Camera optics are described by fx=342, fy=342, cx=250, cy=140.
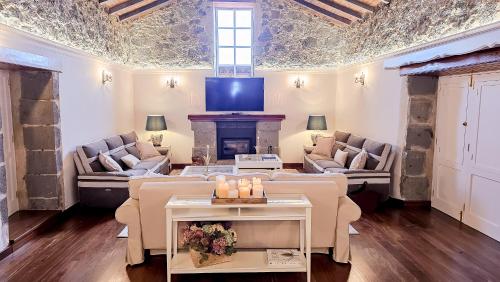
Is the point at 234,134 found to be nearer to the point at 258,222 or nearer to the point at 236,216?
the point at 258,222

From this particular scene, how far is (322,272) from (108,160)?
3.70 metres

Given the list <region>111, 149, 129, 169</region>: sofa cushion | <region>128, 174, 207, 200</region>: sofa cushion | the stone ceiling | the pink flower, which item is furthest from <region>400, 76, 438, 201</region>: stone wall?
<region>111, 149, 129, 169</region>: sofa cushion

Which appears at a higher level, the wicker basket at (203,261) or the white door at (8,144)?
the white door at (8,144)

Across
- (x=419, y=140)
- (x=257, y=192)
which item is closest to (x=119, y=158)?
(x=257, y=192)

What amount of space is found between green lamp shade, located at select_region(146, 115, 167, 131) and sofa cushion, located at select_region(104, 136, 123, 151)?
1108mm

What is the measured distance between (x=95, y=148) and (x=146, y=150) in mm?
1648

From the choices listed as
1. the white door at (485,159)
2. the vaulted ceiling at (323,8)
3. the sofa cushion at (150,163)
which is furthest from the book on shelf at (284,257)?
the vaulted ceiling at (323,8)

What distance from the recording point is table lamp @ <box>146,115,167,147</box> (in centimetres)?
757

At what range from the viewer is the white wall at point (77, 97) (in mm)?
4188

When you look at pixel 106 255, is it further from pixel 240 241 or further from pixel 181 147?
pixel 181 147

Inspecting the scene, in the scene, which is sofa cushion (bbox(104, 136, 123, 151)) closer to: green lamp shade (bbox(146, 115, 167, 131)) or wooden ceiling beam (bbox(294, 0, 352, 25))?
green lamp shade (bbox(146, 115, 167, 131))

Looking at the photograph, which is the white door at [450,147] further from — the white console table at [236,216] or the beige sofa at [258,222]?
the white console table at [236,216]

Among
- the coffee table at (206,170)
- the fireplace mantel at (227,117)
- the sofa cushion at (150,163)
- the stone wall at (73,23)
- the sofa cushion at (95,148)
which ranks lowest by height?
the coffee table at (206,170)

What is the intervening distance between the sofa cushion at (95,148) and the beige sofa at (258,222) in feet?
7.29
